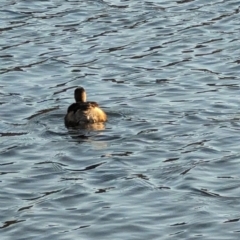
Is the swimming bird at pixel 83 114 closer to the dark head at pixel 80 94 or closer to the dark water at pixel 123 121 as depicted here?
the dark water at pixel 123 121

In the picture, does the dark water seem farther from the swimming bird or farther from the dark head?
the dark head

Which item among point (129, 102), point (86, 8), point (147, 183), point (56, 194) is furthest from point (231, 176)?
point (86, 8)

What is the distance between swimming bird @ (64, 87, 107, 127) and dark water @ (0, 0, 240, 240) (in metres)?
0.17

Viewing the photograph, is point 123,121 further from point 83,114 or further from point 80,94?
point 80,94

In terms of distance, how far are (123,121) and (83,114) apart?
23.7 inches

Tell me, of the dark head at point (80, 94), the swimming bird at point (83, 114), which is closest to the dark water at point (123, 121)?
the swimming bird at point (83, 114)

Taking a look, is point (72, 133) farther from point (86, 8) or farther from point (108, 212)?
point (86, 8)

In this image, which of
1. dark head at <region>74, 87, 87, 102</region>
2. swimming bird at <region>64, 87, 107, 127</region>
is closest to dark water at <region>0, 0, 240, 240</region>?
swimming bird at <region>64, 87, 107, 127</region>

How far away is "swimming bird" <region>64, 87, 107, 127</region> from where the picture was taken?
61.9ft

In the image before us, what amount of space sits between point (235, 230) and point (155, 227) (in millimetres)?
894

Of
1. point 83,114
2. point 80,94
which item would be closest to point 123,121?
point 83,114

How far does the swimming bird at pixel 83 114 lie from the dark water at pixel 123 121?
17cm

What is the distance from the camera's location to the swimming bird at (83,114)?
18859 mm

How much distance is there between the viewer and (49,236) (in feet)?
46.8
